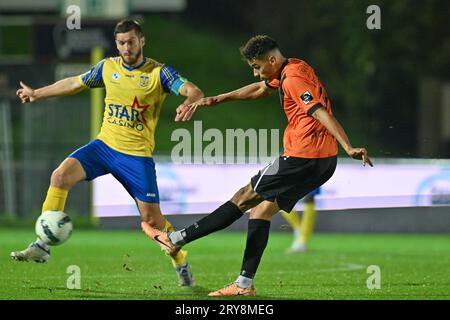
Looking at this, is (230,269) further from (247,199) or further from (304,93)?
(304,93)

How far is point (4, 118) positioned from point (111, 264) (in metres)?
9.75

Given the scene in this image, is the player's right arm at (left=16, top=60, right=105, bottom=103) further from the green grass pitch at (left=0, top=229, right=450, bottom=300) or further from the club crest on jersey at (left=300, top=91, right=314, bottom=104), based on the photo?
the club crest on jersey at (left=300, top=91, right=314, bottom=104)

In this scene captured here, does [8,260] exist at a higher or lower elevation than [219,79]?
lower

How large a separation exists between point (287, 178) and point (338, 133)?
684 millimetres

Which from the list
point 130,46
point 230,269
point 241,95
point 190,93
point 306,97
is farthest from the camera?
point 230,269

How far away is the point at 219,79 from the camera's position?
30.1 meters

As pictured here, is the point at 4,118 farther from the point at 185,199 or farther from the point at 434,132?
the point at 434,132

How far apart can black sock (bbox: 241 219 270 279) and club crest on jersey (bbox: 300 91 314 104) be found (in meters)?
1.04

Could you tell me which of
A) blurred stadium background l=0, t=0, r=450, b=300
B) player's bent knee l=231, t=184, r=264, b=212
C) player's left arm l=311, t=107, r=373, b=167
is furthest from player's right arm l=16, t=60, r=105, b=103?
blurred stadium background l=0, t=0, r=450, b=300

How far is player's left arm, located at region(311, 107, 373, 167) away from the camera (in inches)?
328

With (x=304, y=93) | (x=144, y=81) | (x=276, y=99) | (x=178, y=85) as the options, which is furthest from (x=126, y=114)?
(x=276, y=99)

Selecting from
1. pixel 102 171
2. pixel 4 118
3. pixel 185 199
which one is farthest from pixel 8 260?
pixel 4 118

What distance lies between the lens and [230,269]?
1212 cm

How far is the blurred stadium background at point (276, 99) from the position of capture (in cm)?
1881
